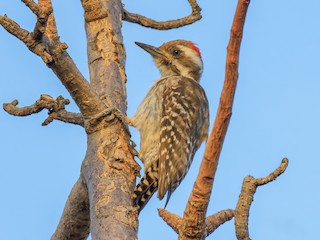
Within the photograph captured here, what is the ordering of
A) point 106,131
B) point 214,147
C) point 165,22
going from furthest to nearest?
point 165,22
point 106,131
point 214,147

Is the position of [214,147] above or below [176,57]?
below

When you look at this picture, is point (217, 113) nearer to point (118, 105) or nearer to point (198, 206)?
point (198, 206)

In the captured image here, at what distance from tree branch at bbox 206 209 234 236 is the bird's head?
10.3 ft

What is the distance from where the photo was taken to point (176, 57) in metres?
7.13

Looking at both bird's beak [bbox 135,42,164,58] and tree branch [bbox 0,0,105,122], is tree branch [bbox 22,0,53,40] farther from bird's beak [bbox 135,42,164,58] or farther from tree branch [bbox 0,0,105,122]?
bird's beak [bbox 135,42,164,58]

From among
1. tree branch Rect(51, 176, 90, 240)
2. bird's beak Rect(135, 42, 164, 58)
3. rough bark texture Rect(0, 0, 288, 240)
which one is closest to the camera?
rough bark texture Rect(0, 0, 288, 240)

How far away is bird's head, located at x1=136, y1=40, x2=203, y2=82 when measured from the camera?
7.09m

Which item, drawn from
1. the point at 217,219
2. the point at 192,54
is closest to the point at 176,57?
the point at 192,54

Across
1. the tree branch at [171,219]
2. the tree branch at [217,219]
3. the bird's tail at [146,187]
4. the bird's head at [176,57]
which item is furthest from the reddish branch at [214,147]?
the bird's head at [176,57]

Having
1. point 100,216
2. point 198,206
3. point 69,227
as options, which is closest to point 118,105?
point 69,227

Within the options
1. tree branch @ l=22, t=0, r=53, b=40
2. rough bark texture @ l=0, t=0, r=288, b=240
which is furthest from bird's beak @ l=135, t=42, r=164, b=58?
tree branch @ l=22, t=0, r=53, b=40

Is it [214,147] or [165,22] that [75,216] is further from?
[165,22]

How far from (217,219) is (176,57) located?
3.32m

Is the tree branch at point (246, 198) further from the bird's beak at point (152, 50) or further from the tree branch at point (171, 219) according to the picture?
the bird's beak at point (152, 50)
